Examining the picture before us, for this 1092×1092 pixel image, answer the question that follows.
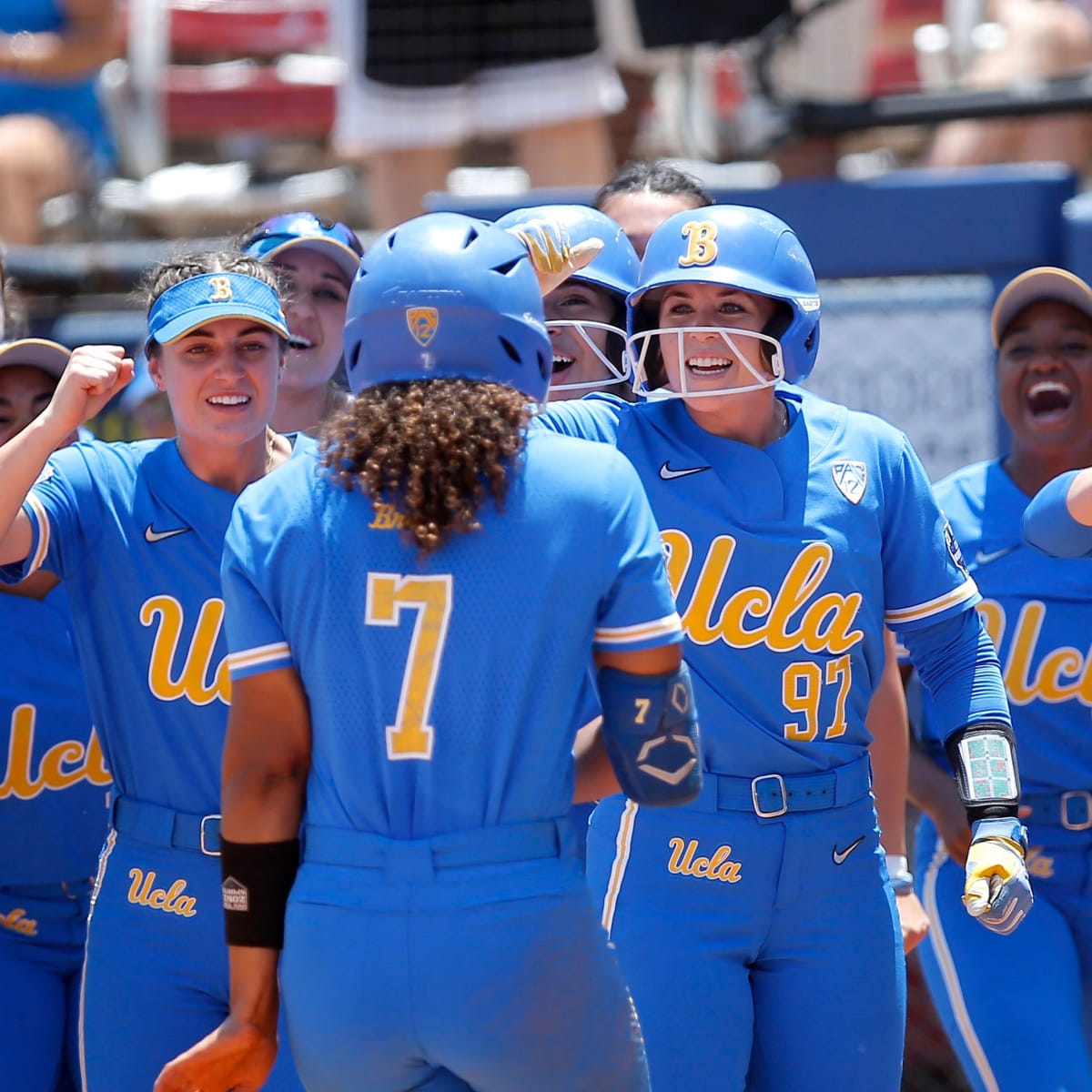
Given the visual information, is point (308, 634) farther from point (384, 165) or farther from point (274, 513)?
point (384, 165)

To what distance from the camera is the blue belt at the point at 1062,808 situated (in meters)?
3.88

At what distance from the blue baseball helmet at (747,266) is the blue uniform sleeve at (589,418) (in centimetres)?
14

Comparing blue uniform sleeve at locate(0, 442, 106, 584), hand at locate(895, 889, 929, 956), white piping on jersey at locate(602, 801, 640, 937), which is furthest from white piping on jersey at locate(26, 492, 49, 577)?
hand at locate(895, 889, 929, 956)

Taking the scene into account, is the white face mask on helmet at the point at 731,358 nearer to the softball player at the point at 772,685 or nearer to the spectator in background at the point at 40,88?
the softball player at the point at 772,685

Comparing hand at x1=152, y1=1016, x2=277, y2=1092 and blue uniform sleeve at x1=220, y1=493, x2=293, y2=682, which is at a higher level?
blue uniform sleeve at x1=220, y1=493, x2=293, y2=682

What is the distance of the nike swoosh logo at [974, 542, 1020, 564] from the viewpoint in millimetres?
4047

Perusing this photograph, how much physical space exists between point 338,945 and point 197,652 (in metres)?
0.99

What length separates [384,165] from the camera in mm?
7133

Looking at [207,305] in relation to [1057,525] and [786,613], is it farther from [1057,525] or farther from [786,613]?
[1057,525]

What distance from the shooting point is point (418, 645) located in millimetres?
2287

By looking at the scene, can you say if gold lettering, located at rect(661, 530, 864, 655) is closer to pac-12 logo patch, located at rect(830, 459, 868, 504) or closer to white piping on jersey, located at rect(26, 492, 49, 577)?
pac-12 logo patch, located at rect(830, 459, 868, 504)

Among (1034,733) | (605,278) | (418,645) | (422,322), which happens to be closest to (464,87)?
(605,278)

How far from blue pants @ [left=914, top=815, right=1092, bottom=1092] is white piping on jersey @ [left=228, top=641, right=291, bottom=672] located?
210 cm

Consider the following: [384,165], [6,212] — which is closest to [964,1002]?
[384,165]
